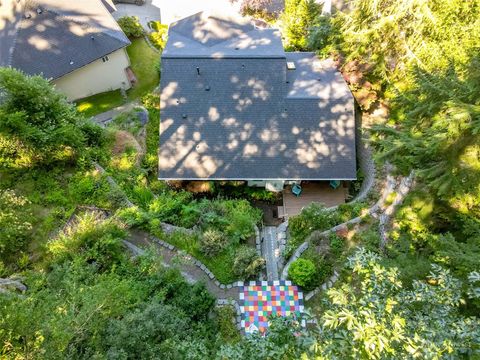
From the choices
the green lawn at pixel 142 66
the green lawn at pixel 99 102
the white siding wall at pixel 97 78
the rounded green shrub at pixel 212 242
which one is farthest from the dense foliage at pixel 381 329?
the white siding wall at pixel 97 78

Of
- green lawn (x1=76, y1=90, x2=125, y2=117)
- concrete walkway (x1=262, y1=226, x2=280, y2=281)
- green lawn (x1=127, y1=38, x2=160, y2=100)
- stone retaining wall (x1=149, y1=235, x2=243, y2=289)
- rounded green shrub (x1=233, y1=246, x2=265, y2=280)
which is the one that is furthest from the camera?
green lawn (x1=127, y1=38, x2=160, y2=100)

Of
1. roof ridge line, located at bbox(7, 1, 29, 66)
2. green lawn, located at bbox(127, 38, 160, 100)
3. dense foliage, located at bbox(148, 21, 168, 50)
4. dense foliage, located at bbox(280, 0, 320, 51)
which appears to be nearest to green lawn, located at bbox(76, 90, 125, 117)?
green lawn, located at bbox(127, 38, 160, 100)

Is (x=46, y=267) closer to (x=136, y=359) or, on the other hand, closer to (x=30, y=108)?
(x=136, y=359)

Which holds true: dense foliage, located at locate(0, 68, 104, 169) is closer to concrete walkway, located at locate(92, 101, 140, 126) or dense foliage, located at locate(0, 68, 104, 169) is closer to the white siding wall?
concrete walkway, located at locate(92, 101, 140, 126)

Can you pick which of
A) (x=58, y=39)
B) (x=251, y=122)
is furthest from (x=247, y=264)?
(x=58, y=39)

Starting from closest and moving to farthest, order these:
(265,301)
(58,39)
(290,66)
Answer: (265,301) < (290,66) < (58,39)

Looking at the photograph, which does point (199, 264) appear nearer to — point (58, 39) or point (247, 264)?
point (247, 264)
